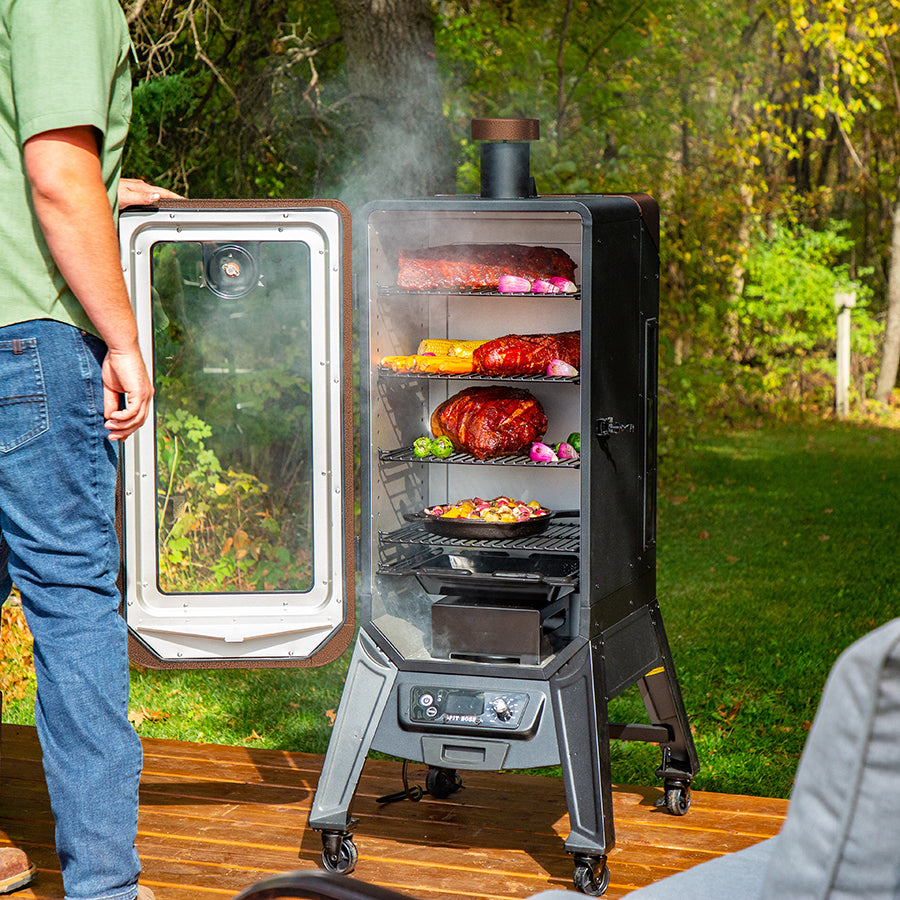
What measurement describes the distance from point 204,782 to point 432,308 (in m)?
1.42

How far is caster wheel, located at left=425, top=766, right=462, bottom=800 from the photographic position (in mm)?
3205

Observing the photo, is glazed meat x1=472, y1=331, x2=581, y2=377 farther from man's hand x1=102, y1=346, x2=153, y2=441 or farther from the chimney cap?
man's hand x1=102, y1=346, x2=153, y2=441

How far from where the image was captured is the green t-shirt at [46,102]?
6.75 ft

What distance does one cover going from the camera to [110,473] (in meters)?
2.29

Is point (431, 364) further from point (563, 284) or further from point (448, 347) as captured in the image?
point (563, 284)

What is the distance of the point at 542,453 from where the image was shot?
2977mm

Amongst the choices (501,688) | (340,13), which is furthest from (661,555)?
(501,688)

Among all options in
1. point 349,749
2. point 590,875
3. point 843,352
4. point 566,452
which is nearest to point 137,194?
point 566,452

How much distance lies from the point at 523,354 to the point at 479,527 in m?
0.45

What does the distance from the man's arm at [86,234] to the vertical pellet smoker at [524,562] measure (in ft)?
2.53

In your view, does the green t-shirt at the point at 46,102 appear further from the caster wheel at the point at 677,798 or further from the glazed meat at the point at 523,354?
the caster wheel at the point at 677,798

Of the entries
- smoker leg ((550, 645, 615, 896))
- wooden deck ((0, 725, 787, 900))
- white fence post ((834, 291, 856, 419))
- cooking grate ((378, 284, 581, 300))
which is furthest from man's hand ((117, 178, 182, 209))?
white fence post ((834, 291, 856, 419))

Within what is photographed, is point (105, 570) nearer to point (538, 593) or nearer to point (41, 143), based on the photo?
point (41, 143)

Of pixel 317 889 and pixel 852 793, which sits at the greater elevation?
pixel 852 793
